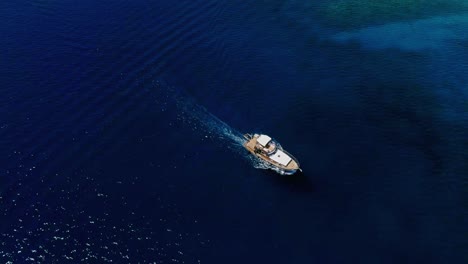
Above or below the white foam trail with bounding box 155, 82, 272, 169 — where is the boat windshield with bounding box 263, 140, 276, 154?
below

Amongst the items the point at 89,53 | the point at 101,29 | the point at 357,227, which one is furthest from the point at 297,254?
the point at 101,29

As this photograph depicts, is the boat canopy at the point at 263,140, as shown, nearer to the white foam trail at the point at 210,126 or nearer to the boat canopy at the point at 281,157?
the boat canopy at the point at 281,157

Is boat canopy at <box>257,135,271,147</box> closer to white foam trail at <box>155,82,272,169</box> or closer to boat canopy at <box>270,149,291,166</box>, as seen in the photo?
boat canopy at <box>270,149,291,166</box>

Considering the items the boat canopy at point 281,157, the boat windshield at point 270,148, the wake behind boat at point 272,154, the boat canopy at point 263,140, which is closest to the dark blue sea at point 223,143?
the wake behind boat at point 272,154

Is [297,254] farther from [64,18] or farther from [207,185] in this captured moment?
[64,18]

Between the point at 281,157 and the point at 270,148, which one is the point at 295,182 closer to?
the point at 281,157

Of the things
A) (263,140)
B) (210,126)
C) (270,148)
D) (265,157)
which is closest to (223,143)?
(210,126)

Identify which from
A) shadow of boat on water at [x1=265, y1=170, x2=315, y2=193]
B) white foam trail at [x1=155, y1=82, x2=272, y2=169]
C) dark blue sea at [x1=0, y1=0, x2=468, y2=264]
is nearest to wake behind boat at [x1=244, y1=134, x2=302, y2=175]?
shadow of boat on water at [x1=265, y1=170, x2=315, y2=193]
